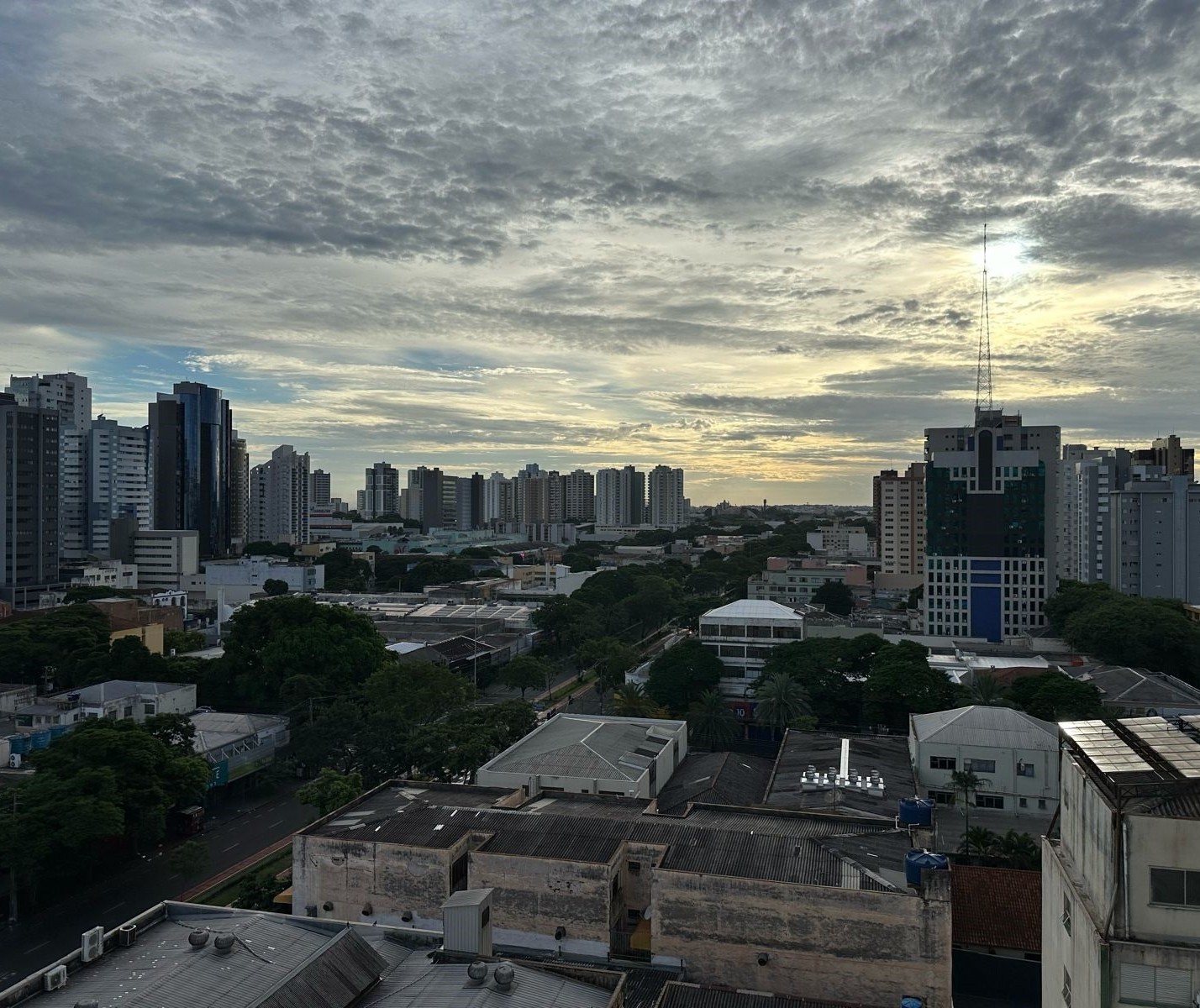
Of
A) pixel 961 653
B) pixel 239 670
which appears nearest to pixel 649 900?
pixel 239 670

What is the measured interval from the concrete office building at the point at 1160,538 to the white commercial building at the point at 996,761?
4591 centimetres

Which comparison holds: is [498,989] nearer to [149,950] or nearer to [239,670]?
[149,950]

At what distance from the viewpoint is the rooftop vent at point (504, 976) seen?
14516mm

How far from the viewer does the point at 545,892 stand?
20547mm

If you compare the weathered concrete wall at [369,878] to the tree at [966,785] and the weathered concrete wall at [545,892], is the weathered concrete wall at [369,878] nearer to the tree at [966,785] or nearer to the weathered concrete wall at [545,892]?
the weathered concrete wall at [545,892]

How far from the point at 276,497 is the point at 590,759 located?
13097 cm

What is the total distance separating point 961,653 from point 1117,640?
822 cm

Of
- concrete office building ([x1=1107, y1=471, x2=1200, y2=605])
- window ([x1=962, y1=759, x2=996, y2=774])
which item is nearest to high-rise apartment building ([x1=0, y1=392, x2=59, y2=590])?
window ([x1=962, y1=759, x2=996, y2=774])

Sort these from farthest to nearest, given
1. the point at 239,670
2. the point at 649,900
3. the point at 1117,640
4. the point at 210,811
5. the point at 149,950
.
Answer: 1. the point at 1117,640
2. the point at 239,670
3. the point at 210,811
4. the point at 649,900
5. the point at 149,950

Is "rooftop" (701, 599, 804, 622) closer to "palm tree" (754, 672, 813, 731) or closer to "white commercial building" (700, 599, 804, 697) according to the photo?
"white commercial building" (700, 599, 804, 697)

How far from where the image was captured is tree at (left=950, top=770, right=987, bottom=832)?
29.5 metres

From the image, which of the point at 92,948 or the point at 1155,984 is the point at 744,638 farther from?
the point at 1155,984

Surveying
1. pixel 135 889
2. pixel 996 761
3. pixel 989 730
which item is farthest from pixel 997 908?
pixel 135 889

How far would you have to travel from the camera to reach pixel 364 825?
2309 cm
